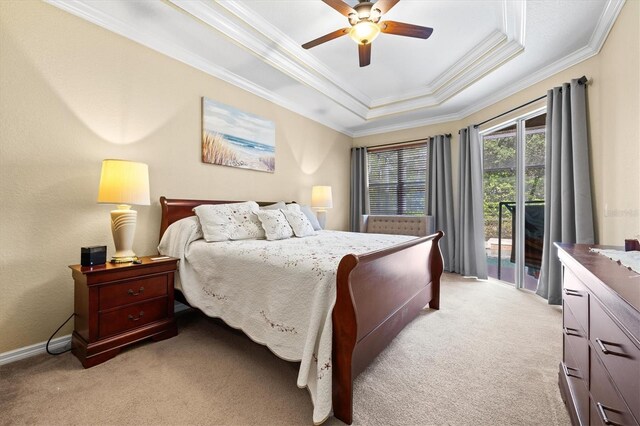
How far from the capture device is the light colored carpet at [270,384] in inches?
56.9

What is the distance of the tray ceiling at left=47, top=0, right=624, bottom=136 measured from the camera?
2383 mm

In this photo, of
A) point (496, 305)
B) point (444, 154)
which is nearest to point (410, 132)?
point (444, 154)

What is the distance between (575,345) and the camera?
1.31 meters

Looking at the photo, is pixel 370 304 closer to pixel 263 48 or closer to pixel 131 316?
pixel 131 316

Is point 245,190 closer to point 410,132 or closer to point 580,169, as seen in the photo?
point 410,132

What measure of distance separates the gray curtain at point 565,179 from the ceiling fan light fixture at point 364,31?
216 centimetres

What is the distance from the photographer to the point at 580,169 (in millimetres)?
2703

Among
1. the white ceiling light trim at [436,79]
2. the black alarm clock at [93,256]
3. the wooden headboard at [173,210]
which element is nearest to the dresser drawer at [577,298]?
the white ceiling light trim at [436,79]

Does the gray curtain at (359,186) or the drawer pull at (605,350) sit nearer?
the drawer pull at (605,350)

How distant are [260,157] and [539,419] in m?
3.46

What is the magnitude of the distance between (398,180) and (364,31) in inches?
133

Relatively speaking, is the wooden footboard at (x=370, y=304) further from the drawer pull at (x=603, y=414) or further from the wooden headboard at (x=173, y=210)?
the wooden headboard at (x=173, y=210)

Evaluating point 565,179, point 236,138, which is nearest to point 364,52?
point 236,138

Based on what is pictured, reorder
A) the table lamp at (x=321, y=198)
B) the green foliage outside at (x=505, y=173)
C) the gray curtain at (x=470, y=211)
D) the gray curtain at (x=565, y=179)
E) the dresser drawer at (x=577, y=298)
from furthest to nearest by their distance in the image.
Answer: the table lamp at (x=321, y=198)
the gray curtain at (x=470, y=211)
the green foliage outside at (x=505, y=173)
the gray curtain at (x=565, y=179)
the dresser drawer at (x=577, y=298)
